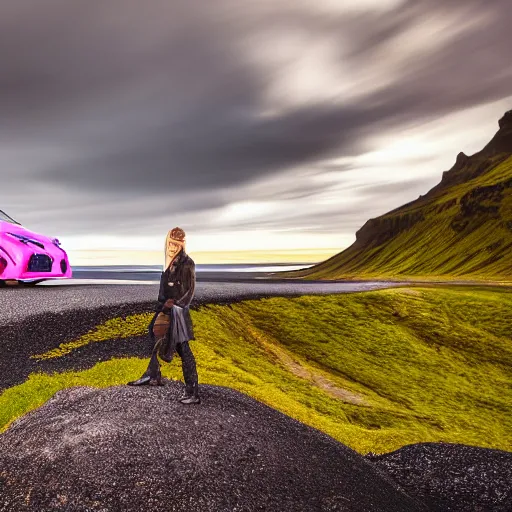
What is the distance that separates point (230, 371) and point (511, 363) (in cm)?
2401

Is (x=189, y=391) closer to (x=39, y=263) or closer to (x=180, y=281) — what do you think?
(x=180, y=281)

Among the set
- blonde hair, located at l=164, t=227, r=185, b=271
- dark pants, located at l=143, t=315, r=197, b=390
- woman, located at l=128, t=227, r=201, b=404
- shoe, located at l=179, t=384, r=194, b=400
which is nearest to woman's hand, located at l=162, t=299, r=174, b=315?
woman, located at l=128, t=227, r=201, b=404

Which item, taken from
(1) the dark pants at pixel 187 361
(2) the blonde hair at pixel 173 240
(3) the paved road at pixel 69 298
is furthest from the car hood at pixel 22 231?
(2) the blonde hair at pixel 173 240

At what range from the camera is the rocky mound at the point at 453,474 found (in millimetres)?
11891

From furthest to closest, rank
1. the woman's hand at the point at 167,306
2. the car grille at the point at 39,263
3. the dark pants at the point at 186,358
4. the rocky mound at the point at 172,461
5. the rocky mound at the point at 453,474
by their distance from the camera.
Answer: the car grille at the point at 39,263 < the rocky mound at the point at 453,474 < the dark pants at the point at 186,358 < the woman's hand at the point at 167,306 < the rocky mound at the point at 172,461

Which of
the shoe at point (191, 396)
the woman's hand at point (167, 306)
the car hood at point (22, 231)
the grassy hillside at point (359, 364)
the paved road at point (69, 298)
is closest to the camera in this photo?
the woman's hand at point (167, 306)

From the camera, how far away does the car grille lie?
73.7 feet

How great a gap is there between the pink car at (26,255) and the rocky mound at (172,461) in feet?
36.6

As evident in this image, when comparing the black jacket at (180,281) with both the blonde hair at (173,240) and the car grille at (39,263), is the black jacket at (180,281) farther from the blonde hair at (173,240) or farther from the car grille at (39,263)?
the car grille at (39,263)

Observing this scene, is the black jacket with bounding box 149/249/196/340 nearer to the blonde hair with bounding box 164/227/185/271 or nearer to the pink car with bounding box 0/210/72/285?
the blonde hair with bounding box 164/227/185/271

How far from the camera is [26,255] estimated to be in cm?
2203

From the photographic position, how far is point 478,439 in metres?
19.7

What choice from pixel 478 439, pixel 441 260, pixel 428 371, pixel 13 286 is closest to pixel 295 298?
pixel 428 371

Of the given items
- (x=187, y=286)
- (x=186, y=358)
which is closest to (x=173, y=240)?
(x=187, y=286)
